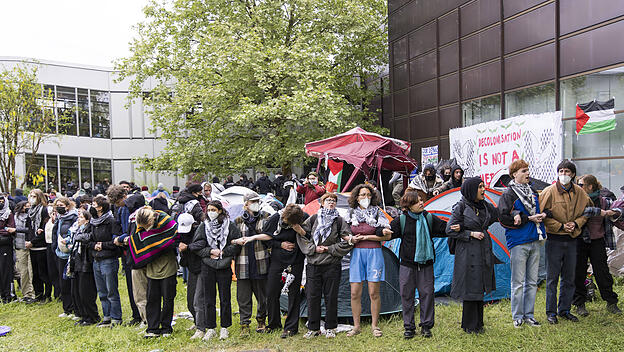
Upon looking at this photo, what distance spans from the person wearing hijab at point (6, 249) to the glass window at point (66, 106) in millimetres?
18635

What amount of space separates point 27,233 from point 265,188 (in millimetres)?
8321

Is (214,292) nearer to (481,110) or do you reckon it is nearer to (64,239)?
(64,239)

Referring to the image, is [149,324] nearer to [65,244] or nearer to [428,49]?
[65,244]

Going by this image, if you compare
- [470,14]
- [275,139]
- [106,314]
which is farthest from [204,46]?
[106,314]

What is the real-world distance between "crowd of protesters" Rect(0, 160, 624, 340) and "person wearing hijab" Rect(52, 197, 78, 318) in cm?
78

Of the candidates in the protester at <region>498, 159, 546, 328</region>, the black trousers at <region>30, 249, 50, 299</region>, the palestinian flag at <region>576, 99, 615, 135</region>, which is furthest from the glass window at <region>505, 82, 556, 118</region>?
the black trousers at <region>30, 249, 50, 299</region>

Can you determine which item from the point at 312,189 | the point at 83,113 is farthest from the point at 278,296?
the point at 83,113

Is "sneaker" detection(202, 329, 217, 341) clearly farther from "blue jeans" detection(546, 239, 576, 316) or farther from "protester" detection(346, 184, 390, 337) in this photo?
"blue jeans" detection(546, 239, 576, 316)

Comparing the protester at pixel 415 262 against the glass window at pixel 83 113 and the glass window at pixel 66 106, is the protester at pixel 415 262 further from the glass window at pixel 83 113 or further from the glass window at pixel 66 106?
the glass window at pixel 83 113

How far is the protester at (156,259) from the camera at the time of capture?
6332 mm

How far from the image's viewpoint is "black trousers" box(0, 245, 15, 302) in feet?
29.5

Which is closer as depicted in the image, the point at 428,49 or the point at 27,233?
the point at 27,233

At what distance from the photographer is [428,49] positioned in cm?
1702

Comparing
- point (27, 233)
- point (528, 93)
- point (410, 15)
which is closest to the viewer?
point (27, 233)
